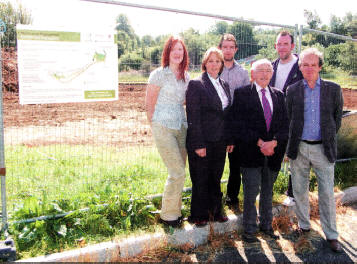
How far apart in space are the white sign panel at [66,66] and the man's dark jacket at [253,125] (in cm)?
141

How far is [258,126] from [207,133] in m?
0.59

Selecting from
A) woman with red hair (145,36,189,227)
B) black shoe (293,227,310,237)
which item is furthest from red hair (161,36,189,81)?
black shoe (293,227,310,237)

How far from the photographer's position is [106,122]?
4.60 metres

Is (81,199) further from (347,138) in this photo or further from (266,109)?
(347,138)

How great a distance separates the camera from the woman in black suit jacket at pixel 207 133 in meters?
3.74

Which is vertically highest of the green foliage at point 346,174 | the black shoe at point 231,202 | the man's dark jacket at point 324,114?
the man's dark jacket at point 324,114

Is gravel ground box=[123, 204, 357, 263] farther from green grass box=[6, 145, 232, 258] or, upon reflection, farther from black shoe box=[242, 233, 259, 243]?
green grass box=[6, 145, 232, 258]

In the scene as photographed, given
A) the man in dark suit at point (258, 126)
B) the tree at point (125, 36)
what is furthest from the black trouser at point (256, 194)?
the tree at point (125, 36)

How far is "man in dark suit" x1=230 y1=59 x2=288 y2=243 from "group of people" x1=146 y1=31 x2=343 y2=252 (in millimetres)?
11

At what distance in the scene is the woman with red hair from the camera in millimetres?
3779

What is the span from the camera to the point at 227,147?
4148mm

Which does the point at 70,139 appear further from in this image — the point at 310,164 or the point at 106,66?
the point at 310,164

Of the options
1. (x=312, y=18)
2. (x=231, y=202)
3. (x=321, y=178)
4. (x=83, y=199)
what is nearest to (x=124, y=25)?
(x=83, y=199)

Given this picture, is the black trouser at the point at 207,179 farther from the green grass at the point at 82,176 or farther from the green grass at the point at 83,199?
the green grass at the point at 82,176
